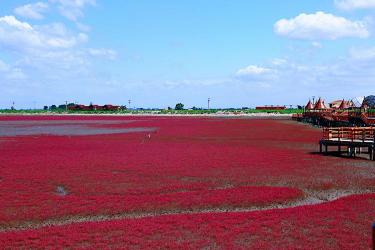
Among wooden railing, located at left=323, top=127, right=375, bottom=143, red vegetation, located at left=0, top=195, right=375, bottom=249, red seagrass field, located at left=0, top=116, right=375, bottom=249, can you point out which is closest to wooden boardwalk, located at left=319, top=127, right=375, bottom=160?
wooden railing, located at left=323, top=127, right=375, bottom=143

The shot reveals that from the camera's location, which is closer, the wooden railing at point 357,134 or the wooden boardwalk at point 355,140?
the wooden boardwalk at point 355,140

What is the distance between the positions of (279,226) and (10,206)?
1001cm

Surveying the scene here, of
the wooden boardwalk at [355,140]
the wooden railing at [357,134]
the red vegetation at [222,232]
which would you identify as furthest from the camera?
the wooden railing at [357,134]

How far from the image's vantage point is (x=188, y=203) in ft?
57.5

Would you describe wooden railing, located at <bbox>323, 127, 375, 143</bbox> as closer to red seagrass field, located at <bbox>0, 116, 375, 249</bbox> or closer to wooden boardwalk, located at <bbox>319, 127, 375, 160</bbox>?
wooden boardwalk, located at <bbox>319, 127, 375, 160</bbox>

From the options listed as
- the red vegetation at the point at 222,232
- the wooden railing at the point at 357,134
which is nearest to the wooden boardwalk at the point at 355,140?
the wooden railing at the point at 357,134

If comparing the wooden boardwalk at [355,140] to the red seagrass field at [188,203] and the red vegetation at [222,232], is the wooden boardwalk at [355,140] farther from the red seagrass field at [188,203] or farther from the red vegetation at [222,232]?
the red vegetation at [222,232]

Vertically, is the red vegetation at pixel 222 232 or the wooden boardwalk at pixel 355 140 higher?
the wooden boardwalk at pixel 355 140

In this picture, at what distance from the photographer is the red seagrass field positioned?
1285 cm

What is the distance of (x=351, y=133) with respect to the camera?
108 feet

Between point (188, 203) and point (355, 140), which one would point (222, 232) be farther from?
point (355, 140)

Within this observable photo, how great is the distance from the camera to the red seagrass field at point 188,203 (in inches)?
506

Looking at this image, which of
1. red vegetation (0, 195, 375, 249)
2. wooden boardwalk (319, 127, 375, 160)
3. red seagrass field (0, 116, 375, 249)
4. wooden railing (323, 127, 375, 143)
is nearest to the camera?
red vegetation (0, 195, 375, 249)

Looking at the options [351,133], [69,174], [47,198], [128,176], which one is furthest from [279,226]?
[351,133]
